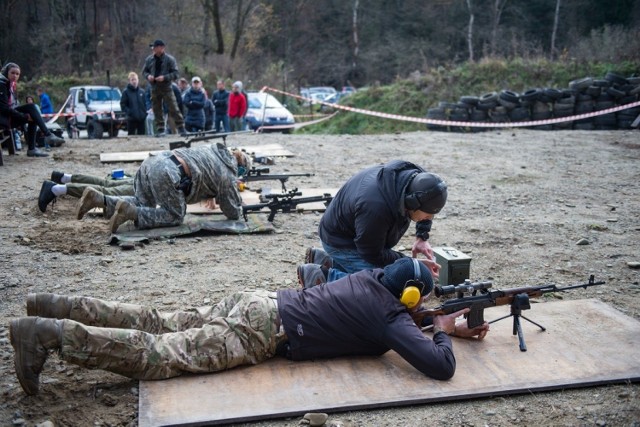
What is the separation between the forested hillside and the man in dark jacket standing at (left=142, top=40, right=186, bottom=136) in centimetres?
1456

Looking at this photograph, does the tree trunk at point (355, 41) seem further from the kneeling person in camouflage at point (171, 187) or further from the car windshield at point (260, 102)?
the kneeling person in camouflage at point (171, 187)

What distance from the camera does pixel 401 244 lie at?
24.2 ft

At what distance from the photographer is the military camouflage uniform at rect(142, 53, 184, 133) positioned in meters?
14.1

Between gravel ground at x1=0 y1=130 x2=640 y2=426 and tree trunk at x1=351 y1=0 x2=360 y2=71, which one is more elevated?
tree trunk at x1=351 y1=0 x2=360 y2=71

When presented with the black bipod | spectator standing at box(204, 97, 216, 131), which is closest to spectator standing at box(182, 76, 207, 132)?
spectator standing at box(204, 97, 216, 131)

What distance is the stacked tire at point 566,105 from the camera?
56.1 ft

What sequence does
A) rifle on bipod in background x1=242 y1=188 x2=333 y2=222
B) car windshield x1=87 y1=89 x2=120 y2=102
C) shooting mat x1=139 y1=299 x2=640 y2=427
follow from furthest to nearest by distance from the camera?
car windshield x1=87 y1=89 x2=120 y2=102, rifle on bipod in background x1=242 y1=188 x2=333 y2=222, shooting mat x1=139 y1=299 x2=640 y2=427

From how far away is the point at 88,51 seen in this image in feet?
115

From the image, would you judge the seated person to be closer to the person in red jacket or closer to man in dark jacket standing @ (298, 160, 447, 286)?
the person in red jacket

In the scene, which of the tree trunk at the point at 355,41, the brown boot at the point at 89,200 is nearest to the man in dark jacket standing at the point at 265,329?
the brown boot at the point at 89,200

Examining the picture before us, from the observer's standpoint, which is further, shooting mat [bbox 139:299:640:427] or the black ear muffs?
the black ear muffs

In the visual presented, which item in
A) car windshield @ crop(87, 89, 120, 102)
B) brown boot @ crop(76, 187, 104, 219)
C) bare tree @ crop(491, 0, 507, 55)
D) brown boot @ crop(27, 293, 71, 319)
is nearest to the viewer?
brown boot @ crop(27, 293, 71, 319)

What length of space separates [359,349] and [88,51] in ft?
114

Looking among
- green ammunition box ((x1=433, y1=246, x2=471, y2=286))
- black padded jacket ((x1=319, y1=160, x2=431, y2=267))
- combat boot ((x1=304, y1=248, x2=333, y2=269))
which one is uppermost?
black padded jacket ((x1=319, y1=160, x2=431, y2=267))
